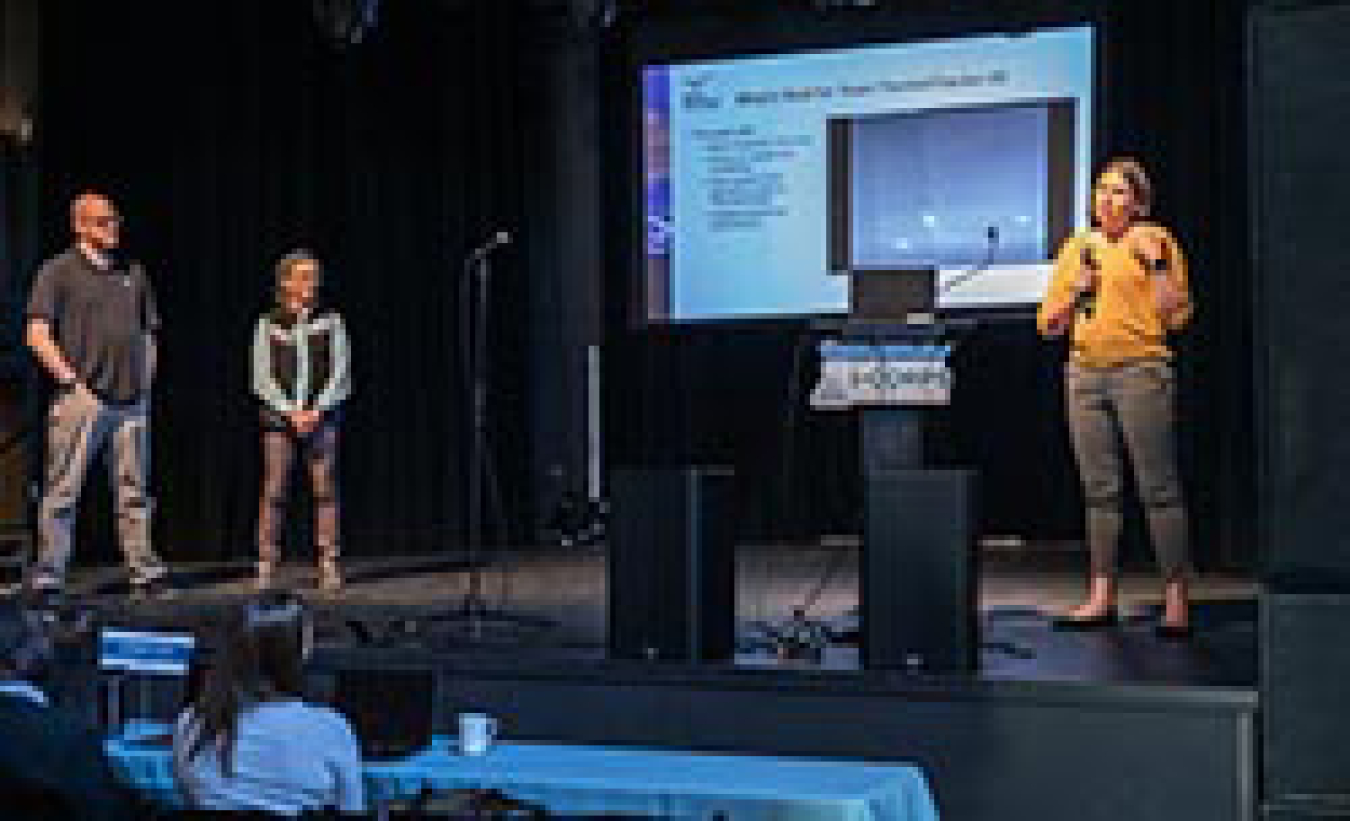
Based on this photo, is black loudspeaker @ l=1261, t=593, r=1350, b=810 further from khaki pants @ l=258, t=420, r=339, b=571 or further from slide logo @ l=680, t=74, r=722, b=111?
slide logo @ l=680, t=74, r=722, b=111

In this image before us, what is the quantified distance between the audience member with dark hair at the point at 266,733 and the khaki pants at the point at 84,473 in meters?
4.08

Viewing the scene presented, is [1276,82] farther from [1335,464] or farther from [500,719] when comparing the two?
[500,719]

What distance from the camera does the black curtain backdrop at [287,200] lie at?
1020cm

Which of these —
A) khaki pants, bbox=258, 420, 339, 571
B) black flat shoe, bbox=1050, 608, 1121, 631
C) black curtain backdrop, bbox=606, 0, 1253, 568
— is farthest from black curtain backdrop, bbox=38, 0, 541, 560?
black flat shoe, bbox=1050, 608, 1121, 631

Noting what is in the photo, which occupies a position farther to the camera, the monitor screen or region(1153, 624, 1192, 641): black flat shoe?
region(1153, 624, 1192, 641): black flat shoe

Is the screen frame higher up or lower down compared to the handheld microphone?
higher up

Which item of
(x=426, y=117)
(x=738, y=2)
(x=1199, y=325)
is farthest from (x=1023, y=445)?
(x=426, y=117)

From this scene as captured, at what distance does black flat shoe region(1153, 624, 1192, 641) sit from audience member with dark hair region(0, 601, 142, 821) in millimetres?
3462

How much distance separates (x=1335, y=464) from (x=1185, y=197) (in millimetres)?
4608

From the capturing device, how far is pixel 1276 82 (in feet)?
15.4

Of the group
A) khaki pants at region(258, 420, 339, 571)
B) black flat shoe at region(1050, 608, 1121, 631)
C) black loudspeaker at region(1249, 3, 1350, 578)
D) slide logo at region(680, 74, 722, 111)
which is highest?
slide logo at region(680, 74, 722, 111)

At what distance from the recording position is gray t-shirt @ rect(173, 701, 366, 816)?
362cm

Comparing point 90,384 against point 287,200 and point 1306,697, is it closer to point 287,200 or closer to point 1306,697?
point 287,200

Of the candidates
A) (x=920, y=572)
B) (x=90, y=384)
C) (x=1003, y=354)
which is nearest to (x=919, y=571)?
(x=920, y=572)
